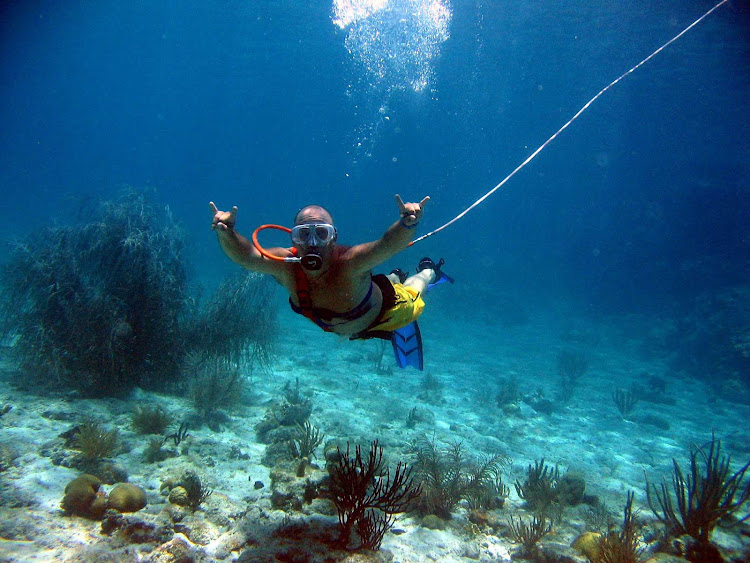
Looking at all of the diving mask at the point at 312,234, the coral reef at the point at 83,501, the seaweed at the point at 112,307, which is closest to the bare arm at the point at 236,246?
the diving mask at the point at 312,234

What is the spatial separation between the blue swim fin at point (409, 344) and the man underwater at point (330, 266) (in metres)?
1.11

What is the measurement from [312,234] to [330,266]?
1.25 ft

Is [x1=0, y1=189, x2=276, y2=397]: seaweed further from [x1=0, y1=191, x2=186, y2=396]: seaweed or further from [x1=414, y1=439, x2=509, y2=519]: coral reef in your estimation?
[x1=414, y1=439, x2=509, y2=519]: coral reef

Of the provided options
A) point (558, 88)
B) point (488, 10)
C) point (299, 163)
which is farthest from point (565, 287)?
point (299, 163)

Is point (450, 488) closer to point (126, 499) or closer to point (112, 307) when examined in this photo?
point (126, 499)

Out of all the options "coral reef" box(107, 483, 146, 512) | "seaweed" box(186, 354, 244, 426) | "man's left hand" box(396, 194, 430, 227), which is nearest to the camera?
"man's left hand" box(396, 194, 430, 227)

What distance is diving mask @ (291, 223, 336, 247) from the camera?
3293mm

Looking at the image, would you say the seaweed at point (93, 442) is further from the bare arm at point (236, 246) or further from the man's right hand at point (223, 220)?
the man's right hand at point (223, 220)

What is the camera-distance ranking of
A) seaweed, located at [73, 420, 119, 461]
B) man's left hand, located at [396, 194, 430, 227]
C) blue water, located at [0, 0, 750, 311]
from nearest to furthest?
1. man's left hand, located at [396, 194, 430, 227]
2. seaweed, located at [73, 420, 119, 461]
3. blue water, located at [0, 0, 750, 311]

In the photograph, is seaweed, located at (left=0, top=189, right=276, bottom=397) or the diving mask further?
seaweed, located at (left=0, top=189, right=276, bottom=397)

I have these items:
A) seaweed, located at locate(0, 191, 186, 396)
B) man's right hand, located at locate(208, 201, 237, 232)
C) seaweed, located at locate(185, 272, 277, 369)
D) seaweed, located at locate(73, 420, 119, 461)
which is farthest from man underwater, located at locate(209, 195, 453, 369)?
seaweed, located at locate(185, 272, 277, 369)

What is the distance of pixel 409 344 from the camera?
18.8ft

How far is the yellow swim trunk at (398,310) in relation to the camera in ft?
14.2

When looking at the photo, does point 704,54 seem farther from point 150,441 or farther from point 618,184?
point 618,184
